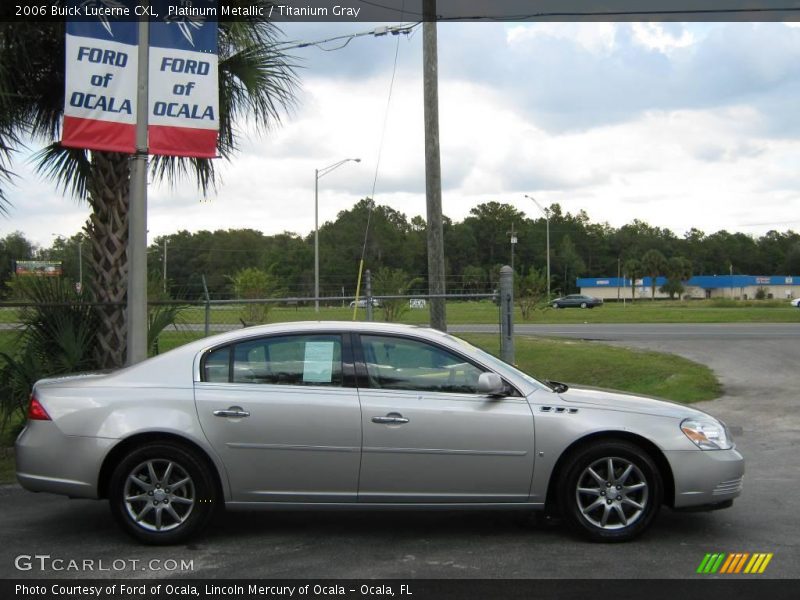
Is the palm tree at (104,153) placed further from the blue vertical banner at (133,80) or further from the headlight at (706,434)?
the headlight at (706,434)

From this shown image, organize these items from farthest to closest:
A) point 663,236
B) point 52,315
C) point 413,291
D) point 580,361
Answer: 1. point 663,236
2. point 413,291
3. point 580,361
4. point 52,315

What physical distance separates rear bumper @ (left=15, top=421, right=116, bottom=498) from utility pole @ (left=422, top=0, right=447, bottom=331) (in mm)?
6555

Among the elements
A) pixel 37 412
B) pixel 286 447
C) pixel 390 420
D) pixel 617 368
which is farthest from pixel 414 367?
pixel 617 368

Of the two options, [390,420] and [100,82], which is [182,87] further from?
[390,420]

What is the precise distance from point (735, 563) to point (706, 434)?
85cm

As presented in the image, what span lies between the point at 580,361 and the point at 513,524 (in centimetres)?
934

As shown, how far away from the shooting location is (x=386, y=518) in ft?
19.5

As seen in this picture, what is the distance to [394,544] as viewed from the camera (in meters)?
5.24

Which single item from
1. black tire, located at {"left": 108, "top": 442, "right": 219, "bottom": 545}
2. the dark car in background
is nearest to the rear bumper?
black tire, located at {"left": 108, "top": 442, "right": 219, "bottom": 545}

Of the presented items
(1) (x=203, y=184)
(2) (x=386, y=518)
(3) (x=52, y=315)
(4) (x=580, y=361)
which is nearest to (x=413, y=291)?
(4) (x=580, y=361)

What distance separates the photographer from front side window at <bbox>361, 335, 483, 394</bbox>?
211 inches

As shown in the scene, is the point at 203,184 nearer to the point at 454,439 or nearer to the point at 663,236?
the point at 454,439

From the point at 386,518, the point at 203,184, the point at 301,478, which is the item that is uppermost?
the point at 203,184

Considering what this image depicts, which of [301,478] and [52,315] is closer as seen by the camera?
[301,478]
